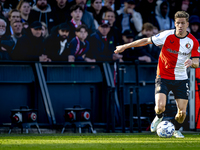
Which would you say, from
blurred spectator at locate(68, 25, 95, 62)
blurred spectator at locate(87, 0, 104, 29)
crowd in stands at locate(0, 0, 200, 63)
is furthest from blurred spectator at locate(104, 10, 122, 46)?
blurred spectator at locate(68, 25, 95, 62)

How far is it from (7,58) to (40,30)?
4.49 feet

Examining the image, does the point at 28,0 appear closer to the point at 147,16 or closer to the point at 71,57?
the point at 71,57

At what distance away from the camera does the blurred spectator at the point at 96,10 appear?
1364 centimetres

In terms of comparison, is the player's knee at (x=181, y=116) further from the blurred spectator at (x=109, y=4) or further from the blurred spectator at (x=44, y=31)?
the blurred spectator at (x=109, y=4)

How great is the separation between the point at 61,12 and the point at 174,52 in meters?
6.14

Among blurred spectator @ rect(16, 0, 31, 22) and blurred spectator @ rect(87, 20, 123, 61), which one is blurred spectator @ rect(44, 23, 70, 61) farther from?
blurred spectator @ rect(16, 0, 31, 22)

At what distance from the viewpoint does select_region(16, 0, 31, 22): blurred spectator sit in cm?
1276

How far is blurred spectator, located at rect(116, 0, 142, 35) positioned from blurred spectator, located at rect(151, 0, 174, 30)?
0.58 meters

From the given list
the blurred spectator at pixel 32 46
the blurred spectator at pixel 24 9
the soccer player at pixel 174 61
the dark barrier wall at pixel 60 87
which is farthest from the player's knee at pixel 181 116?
the blurred spectator at pixel 24 9

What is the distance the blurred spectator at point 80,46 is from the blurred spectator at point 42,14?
3.03ft

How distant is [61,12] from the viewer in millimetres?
13250

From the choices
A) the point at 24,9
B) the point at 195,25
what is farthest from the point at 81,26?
the point at 195,25

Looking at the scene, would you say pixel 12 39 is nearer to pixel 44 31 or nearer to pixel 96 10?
pixel 44 31

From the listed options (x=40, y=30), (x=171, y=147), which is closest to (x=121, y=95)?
(x=40, y=30)
